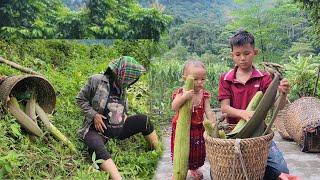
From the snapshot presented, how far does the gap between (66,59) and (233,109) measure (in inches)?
236

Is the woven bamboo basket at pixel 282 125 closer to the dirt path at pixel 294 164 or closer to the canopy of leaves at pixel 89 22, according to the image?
the dirt path at pixel 294 164

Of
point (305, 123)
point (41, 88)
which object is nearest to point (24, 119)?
point (41, 88)

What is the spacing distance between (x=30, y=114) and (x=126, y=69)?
1089 mm

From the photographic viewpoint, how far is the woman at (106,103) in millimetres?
4336

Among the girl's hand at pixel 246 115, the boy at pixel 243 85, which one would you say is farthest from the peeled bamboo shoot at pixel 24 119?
the girl's hand at pixel 246 115

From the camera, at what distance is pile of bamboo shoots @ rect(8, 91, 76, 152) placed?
14.4ft

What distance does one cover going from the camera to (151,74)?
8641mm

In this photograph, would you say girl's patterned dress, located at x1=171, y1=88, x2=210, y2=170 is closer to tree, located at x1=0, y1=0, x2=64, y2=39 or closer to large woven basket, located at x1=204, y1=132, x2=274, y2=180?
large woven basket, located at x1=204, y1=132, x2=274, y2=180

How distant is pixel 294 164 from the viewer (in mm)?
4684

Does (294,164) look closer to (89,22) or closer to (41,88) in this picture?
(41,88)

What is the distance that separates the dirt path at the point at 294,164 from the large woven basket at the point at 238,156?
1.05 metres

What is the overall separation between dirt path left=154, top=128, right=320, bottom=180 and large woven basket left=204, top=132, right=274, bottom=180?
105 centimetres

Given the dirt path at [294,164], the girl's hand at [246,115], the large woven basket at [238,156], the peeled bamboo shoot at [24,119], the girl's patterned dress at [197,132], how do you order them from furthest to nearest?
1. the peeled bamboo shoot at [24,119]
2. the dirt path at [294,164]
3. the girl's patterned dress at [197,132]
4. the girl's hand at [246,115]
5. the large woven basket at [238,156]

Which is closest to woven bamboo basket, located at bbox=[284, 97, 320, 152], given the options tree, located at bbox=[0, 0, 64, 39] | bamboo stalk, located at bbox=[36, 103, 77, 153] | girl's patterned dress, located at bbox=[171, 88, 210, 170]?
girl's patterned dress, located at bbox=[171, 88, 210, 170]
